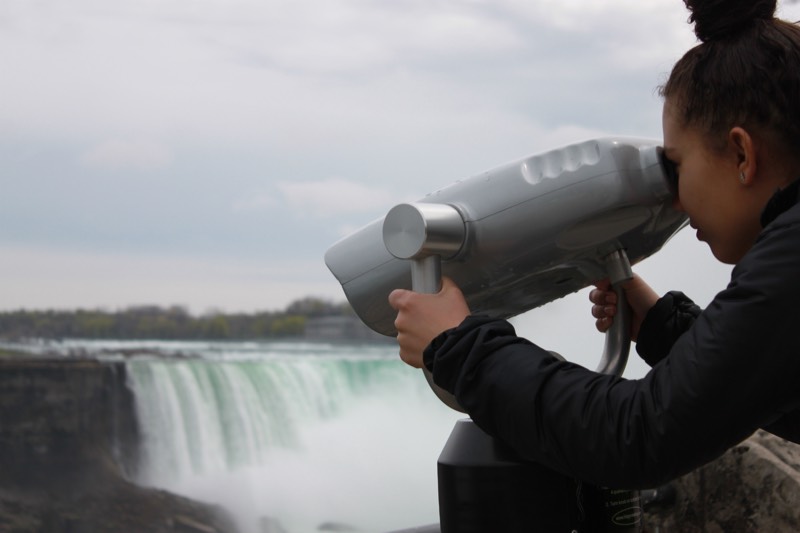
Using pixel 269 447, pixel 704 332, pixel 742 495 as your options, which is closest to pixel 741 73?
pixel 704 332

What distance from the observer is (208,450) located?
9.03m

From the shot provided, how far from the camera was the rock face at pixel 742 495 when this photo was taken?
1.30 meters

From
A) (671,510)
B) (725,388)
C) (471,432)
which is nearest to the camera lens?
(725,388)

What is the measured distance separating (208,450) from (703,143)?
8.70m

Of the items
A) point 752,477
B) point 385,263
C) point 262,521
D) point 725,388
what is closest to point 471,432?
point 385,263

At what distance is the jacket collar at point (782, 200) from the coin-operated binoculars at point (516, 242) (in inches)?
4.3

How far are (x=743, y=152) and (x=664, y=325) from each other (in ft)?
0.97

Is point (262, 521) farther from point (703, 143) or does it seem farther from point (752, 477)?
point (703, 143)

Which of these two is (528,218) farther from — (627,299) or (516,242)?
(627,299)

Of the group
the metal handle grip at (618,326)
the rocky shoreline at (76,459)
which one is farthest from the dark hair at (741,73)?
the rocky shoreline at (76,459)

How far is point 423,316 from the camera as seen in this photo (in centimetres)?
76

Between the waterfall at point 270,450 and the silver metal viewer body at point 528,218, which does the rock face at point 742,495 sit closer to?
the silver metal viewer body at point 528,218

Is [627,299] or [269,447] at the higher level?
[627,299]

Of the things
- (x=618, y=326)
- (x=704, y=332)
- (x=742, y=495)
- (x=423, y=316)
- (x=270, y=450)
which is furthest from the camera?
(x=270, y=450)
